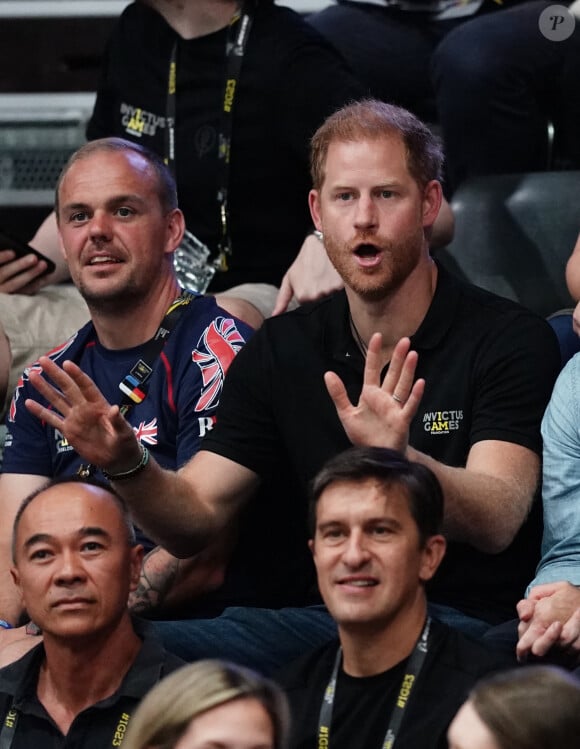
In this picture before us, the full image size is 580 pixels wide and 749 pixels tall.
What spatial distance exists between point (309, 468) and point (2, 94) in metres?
2.14

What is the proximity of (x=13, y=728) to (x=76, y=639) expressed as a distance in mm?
165

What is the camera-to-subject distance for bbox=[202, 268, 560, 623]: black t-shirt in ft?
8.69

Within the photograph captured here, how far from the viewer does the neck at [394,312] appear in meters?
2.74

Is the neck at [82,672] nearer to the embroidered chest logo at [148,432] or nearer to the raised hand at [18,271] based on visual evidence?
the embroidered chest logo at [148,432]

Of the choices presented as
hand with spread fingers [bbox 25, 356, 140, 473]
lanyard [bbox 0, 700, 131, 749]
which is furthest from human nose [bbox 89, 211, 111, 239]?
lanyard [bbox 0, 700, 131, 749]

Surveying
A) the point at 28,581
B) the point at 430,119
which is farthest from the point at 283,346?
the point at 430,119

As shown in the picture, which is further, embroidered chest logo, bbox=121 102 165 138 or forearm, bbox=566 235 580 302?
embroidered chest logo, bbox=121 102 165 138

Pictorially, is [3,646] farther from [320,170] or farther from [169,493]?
[320,170]

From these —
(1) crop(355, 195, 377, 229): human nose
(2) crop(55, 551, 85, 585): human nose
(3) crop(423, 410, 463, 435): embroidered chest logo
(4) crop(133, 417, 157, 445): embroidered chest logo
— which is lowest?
(2) crop(55, 551, 85, 585): human nose

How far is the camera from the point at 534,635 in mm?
2316

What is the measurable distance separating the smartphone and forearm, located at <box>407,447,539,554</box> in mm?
1383

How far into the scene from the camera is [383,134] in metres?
2.77

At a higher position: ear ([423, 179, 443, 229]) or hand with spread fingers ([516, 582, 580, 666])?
ear ([423, 179, 443, 229])

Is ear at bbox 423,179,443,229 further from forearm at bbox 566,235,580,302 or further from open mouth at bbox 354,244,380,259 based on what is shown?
forearm at bbox 566,235,580,302
